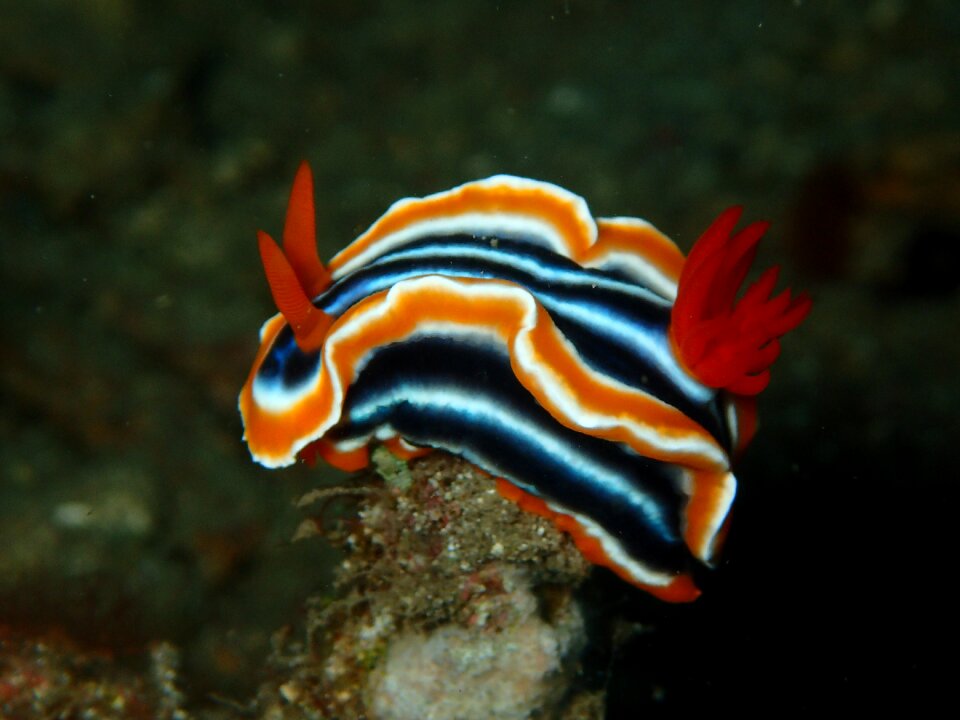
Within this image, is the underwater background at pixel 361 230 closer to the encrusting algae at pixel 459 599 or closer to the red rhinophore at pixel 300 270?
the encrusting algae at pixel 459 599

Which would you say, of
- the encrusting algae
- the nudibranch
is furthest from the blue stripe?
the encrusting algae

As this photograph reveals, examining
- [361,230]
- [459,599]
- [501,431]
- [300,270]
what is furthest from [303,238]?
[459,599]

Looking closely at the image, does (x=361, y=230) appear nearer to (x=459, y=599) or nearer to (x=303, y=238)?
(x=303, y=238)

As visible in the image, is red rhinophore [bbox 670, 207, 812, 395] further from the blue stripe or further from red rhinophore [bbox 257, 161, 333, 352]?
red rhinophore [bbox 257, 161, 333, 352]

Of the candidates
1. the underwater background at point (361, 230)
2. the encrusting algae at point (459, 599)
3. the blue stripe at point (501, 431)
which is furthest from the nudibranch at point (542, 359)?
the underwater background at point (361, 230)

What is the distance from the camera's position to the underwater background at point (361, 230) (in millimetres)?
2867

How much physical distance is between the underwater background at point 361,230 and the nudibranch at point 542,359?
0.56m

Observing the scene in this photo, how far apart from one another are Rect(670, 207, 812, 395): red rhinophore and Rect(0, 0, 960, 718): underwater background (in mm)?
1163

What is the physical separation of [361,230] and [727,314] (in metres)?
1.83

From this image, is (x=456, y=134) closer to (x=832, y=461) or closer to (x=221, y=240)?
(x=221, y=240)

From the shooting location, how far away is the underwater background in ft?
9.41

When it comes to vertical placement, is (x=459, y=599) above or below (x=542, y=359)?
below

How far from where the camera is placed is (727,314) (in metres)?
2.12

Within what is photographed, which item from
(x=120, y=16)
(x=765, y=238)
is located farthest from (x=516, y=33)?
(x=120, y=16)
